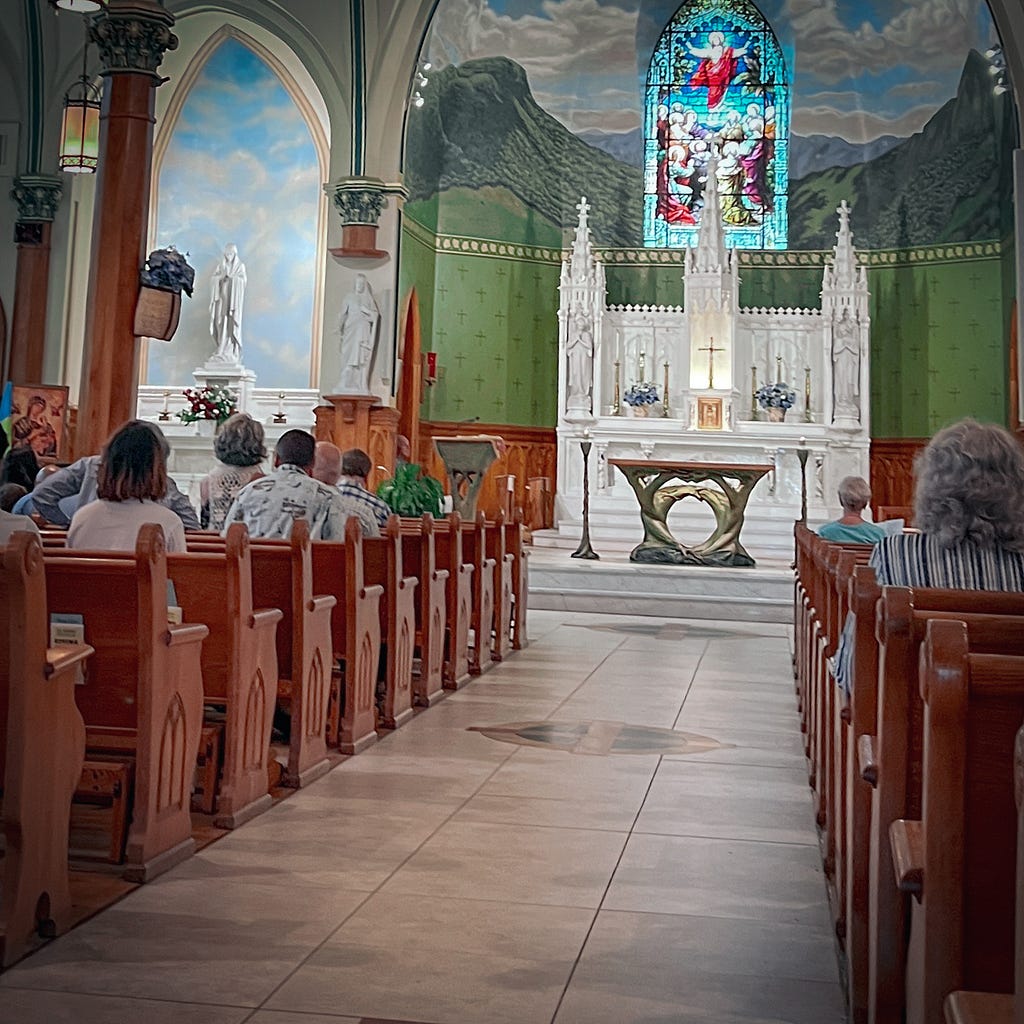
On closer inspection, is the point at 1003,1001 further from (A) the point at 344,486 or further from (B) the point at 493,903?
(A) the point at 344,486

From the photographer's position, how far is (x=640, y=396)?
16.5m

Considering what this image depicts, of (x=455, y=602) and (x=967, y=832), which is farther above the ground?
(x=455, y=602)

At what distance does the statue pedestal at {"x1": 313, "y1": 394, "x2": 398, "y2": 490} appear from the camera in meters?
13.6

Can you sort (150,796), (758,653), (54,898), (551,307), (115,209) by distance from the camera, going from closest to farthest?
(54,898) < (150,796) < (115,209) < (758,653) < (551,307)

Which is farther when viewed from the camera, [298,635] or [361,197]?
[361,197]

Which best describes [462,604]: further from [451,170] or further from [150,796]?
[451,170]

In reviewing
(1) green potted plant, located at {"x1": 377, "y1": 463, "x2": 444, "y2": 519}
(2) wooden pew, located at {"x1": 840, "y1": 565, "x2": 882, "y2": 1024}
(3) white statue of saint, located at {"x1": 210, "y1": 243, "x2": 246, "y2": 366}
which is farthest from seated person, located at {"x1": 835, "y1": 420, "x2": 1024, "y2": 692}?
(3) white statue of saint, located at {"x1": 210, "y1": 243, "x2": 246, "y2": 366}

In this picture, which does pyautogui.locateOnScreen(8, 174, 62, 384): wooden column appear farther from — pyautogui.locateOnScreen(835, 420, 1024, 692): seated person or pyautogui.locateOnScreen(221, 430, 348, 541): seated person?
pyautogui.locateOnScreen(835, 420, 1024, 692): seated person

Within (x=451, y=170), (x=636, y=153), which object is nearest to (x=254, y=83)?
(x=451, y=170)

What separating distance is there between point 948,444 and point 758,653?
5628 millimetres

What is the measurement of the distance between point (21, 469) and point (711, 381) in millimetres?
11589

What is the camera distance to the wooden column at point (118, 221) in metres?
7.50

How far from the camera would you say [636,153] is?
736 inches

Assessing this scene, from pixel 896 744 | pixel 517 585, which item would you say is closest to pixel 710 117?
pixel 517 585
